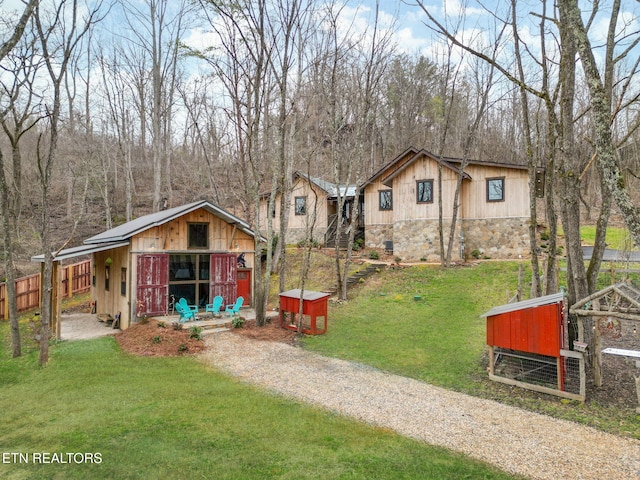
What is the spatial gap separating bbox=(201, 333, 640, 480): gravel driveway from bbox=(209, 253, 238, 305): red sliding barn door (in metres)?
5.19

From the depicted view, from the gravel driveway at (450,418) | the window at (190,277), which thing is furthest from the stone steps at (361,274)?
the gravel driveway at (450,418)

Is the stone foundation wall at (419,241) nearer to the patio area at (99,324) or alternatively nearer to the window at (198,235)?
the patio area at (99,324)

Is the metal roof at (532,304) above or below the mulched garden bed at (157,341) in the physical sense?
above

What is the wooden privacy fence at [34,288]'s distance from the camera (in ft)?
52.9

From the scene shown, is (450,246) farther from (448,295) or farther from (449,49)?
(449,49)

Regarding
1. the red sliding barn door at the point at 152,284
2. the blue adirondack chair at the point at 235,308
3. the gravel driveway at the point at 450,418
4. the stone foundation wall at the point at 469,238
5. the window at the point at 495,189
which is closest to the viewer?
the gravel driveway at the point at 450,418

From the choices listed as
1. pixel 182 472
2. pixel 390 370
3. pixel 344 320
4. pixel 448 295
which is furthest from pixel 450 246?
pixel 182 472

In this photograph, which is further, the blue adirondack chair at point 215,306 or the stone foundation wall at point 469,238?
the stone foundation wall at point 469,238

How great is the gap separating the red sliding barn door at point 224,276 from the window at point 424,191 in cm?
1169

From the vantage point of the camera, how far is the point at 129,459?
4652 mm

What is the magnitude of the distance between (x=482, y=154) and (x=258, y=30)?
26.9 m

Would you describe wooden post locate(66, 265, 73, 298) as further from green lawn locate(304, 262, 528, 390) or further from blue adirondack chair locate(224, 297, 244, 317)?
green lawn locate(304, 262, 528, 390)

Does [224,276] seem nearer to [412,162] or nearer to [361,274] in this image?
[361,274]

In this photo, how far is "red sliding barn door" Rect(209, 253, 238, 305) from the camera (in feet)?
47.4
